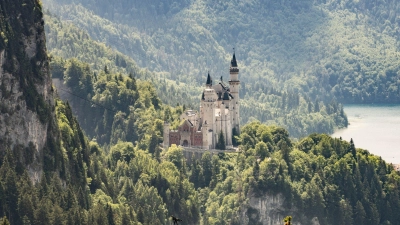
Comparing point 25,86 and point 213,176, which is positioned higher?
point 25,86

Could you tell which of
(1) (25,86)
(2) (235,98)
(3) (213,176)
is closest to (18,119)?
(1) (25,86)

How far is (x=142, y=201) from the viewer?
15775 centimetres

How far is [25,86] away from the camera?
412ft

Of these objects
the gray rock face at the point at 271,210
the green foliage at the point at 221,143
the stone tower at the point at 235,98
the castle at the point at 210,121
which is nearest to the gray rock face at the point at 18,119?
the gray rock face at the point at 271,210

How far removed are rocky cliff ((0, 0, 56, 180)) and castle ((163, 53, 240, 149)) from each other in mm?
46450

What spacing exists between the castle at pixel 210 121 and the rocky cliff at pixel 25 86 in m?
46.4

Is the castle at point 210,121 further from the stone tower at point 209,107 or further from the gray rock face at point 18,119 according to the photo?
the gray rock face at point 18,119

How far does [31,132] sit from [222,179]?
54.4 metres

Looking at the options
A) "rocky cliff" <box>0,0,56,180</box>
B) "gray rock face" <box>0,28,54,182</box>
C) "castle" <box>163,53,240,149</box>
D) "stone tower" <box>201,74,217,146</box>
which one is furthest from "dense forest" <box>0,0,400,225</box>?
"stone tower" <box>201,74,217,146</box>

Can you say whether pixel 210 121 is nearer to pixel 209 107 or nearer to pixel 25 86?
pixel 209 107

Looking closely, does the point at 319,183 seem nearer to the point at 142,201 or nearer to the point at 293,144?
the point at 293,144

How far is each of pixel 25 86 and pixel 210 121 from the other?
5305 centimetres

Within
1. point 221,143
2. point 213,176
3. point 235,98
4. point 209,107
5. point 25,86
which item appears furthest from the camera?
point 235,98

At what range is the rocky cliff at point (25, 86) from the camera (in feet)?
403
